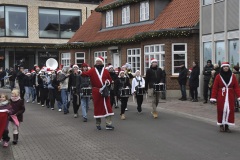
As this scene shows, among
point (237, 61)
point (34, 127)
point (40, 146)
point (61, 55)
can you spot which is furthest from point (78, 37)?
point (40, 146)

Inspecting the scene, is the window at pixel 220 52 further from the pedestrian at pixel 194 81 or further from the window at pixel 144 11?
the window at pixel 144 11

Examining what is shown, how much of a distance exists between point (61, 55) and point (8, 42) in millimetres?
9439

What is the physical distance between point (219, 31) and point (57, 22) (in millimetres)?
29945

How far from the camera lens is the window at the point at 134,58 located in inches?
1057

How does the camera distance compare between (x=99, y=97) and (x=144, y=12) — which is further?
(x=144, y=12)

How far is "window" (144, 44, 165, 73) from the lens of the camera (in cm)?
2302

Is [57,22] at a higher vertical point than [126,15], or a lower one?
higher

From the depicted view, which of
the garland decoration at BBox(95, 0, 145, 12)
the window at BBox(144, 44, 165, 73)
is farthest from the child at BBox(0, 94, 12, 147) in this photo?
the garland decoration at BBox(95, 0, 145, 12)

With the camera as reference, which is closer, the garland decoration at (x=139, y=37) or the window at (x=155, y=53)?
the garland decoration at (x=139, y=37)

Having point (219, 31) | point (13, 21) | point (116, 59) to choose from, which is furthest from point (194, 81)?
point (13, 21)

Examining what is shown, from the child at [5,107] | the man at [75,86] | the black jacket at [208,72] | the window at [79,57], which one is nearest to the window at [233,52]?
the black jacket at [208,72]

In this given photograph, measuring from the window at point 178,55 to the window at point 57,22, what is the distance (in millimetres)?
26298

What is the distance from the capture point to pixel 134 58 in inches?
1084

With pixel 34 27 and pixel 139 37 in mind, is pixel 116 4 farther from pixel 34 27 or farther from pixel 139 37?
pixel 34 27
